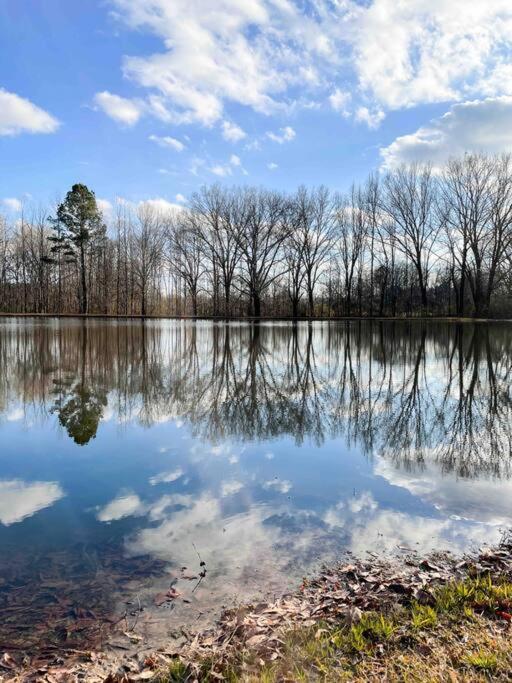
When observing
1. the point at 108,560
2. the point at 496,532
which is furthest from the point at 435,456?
the point at 108,560

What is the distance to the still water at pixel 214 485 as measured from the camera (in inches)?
119

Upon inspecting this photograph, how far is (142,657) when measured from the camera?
2.37 metres

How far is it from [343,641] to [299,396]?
696 centimetres

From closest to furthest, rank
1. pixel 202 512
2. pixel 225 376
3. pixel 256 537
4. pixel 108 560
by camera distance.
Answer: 1. pixel 108 560
2. pixel 256 537
3. pixel 202 512
4. pixel 225 376

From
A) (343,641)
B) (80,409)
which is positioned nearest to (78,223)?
(80,409)

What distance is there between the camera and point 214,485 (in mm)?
4797

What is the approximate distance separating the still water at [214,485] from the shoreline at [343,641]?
25 cm

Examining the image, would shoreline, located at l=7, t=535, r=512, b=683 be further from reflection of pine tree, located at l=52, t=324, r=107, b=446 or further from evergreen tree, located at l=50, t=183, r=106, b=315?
evergreen tree, located at l=50, t=183, r=106, b=315

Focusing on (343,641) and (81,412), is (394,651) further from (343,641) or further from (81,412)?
(81,412)

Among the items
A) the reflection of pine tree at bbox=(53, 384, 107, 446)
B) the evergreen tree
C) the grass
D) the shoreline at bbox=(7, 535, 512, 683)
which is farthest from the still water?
the evergreen tree

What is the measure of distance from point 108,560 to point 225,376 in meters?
8.30

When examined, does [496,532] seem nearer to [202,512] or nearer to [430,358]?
A: [202,512]

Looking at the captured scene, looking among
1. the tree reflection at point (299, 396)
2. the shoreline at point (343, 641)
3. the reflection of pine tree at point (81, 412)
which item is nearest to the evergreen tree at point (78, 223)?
the tree reflection at point (299, 396)

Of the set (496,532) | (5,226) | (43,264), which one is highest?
(5,226)
